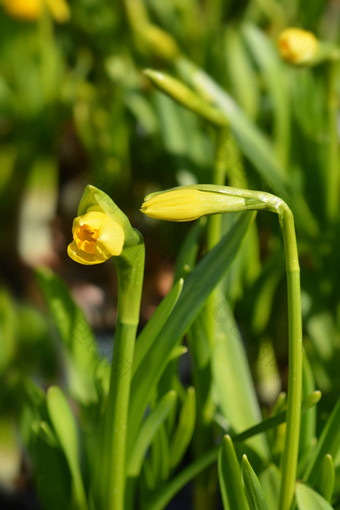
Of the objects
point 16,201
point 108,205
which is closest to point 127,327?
point 108,205

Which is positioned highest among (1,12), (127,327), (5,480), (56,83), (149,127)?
(1,12)

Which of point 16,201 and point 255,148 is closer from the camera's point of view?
point 255,148

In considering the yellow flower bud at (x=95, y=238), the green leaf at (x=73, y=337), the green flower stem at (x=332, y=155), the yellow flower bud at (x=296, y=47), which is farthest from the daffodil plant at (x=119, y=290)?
the green flower stem at (x=332, y=155)

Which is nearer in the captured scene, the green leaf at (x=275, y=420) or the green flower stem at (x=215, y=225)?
the green leaf at (x=275, y=420)

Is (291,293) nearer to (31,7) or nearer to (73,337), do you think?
(73,337)

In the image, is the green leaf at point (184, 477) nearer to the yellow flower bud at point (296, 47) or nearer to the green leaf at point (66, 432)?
the green leaf at point (66, 432)

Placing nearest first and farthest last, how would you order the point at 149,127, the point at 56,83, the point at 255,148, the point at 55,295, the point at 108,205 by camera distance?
the point at 108,205
the point at 55,295
the point at 255,148
the point at 149,127
the point at 56,83

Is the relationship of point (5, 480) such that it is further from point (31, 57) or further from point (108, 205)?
point (31, 57)
